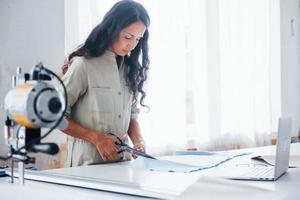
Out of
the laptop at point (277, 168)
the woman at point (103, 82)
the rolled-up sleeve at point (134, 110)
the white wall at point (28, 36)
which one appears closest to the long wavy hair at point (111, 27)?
the woman at point (103, 82)

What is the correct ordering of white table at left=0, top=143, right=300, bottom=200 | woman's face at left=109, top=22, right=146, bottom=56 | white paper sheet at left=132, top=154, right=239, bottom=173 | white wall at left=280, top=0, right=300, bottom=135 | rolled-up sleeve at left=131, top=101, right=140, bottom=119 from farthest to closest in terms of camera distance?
white wall at left=280, top=0, right=300, bottom=135, rolled-up sleeve at left=131, top=101, right=140, bottom=119, woman's face at left=109, top=22, right=146, bottom=56, white paper sheet at left=132, top=154, right=239, bottom=173, white table at left=0, top=143, right=300, bottom=200

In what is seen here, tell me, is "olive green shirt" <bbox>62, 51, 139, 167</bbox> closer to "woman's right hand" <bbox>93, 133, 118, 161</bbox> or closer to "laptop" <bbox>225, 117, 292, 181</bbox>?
"woman's right hand" <bbox>93, 133, 118, 161</bbox>

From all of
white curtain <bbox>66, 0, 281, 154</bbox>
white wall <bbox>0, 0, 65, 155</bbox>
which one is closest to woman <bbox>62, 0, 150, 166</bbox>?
white wall <bbox>0, 0, 65, 155</bbox>

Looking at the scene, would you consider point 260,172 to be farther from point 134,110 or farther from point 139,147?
point 134,110

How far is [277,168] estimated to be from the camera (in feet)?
3.45

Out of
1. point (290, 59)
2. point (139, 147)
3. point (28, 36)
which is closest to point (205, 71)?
point (290, 59)

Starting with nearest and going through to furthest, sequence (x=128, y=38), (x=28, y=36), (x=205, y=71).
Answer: (x=128, y=38), (x=28, y=36), (x=205, y=71)

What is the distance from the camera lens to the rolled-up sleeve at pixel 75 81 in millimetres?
1510

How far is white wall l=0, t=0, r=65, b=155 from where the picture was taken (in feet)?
6.38

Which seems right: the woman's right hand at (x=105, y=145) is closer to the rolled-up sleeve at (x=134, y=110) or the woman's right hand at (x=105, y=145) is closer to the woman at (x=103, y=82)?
the woman at (x=103, y=82)

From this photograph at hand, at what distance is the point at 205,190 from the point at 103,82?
32.7 inches

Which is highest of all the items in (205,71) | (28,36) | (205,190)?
(28,36)

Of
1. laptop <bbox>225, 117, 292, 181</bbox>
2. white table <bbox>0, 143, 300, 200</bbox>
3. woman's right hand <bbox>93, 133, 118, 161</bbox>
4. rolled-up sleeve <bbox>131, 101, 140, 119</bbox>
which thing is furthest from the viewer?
rolled-up sleeve <bbox>131, 101, 140, 119</bbox>

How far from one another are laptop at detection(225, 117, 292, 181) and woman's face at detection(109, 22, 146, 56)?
71cm
